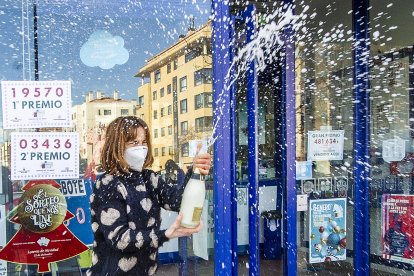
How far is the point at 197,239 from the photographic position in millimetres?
3070

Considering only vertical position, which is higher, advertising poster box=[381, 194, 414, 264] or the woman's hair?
the woman's hair

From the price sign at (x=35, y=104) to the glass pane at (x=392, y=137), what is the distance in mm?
2637

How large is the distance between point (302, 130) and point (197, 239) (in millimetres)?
1567

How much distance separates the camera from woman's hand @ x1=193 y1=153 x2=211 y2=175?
2432 millimetres

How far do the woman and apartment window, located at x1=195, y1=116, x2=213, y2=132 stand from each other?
446mm

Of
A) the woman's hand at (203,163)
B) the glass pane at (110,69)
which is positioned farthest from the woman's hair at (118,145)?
the glass pane at (110,69)

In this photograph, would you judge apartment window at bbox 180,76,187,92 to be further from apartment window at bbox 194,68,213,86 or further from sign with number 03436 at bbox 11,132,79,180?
sign with number 03436 at bbox 11,132,79,180

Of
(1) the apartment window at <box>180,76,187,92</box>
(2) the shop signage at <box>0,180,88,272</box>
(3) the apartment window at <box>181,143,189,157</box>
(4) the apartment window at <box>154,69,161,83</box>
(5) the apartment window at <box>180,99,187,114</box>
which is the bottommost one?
(2) the shop signage at <box>0,180,88,272</box>

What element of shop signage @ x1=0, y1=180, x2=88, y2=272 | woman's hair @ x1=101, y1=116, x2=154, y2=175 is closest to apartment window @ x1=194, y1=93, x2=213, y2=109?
woman's hair @ x1=101, y1=116, x2=154, y2=175

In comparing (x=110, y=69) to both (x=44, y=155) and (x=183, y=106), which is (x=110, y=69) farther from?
(x=44, y=155)

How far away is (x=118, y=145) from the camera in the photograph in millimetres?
2283

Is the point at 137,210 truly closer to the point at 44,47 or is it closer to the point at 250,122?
the point at 250,122

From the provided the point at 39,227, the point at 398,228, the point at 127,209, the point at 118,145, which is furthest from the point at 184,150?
the point at 398,228

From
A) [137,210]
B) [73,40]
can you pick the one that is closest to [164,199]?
[137,210]
